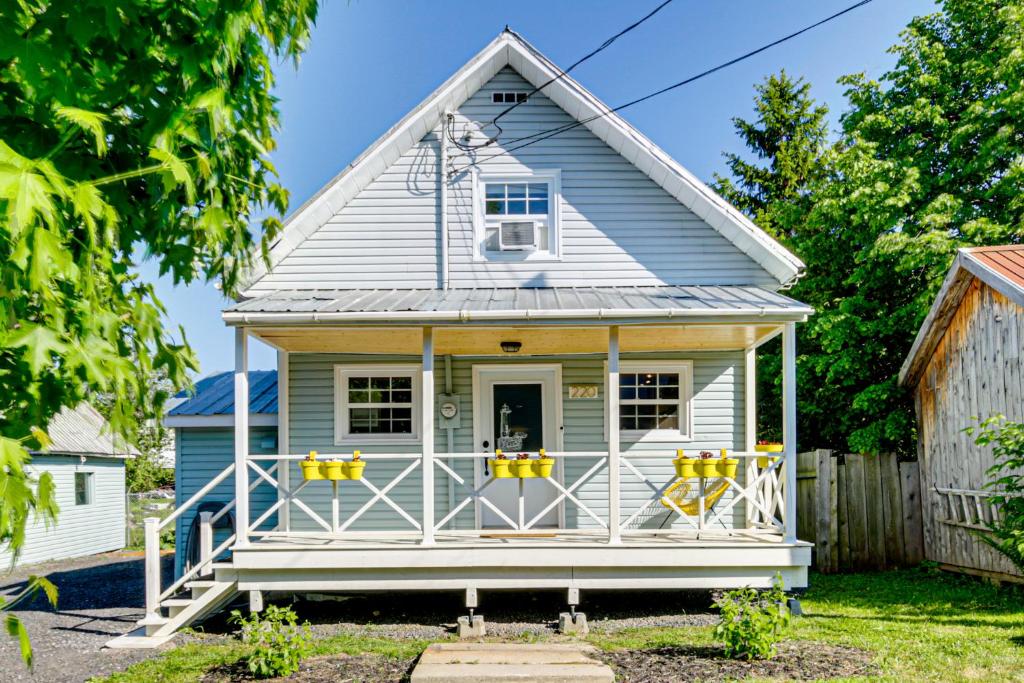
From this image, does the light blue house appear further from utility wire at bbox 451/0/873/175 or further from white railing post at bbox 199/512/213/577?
white railing post at bbox 199/512/213/577

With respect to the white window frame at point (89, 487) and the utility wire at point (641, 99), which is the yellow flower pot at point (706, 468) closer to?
the utility wire at point (641, 99)

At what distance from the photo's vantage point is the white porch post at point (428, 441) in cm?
787

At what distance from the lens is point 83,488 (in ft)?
59.6

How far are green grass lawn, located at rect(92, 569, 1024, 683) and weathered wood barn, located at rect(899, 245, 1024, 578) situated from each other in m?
0.79

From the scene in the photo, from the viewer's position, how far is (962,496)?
31.8 feet

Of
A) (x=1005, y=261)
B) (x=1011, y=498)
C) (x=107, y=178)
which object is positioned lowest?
(x=1011, y=498)

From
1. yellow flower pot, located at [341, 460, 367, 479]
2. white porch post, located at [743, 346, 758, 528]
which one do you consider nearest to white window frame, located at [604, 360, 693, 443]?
white porch post, located at [743, 346, 758, 528]

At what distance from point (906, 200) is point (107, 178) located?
46.5 feet

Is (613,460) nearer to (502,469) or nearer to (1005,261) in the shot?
(502,469)

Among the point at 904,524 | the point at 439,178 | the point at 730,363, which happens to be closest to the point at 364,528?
the point at 439,178

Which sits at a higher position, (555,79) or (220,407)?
(555,79)

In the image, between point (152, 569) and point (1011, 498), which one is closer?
point (1011, 498)

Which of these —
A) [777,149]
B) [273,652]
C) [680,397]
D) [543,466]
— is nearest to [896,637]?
[543,466]

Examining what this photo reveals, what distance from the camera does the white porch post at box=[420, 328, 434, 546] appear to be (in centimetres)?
787
